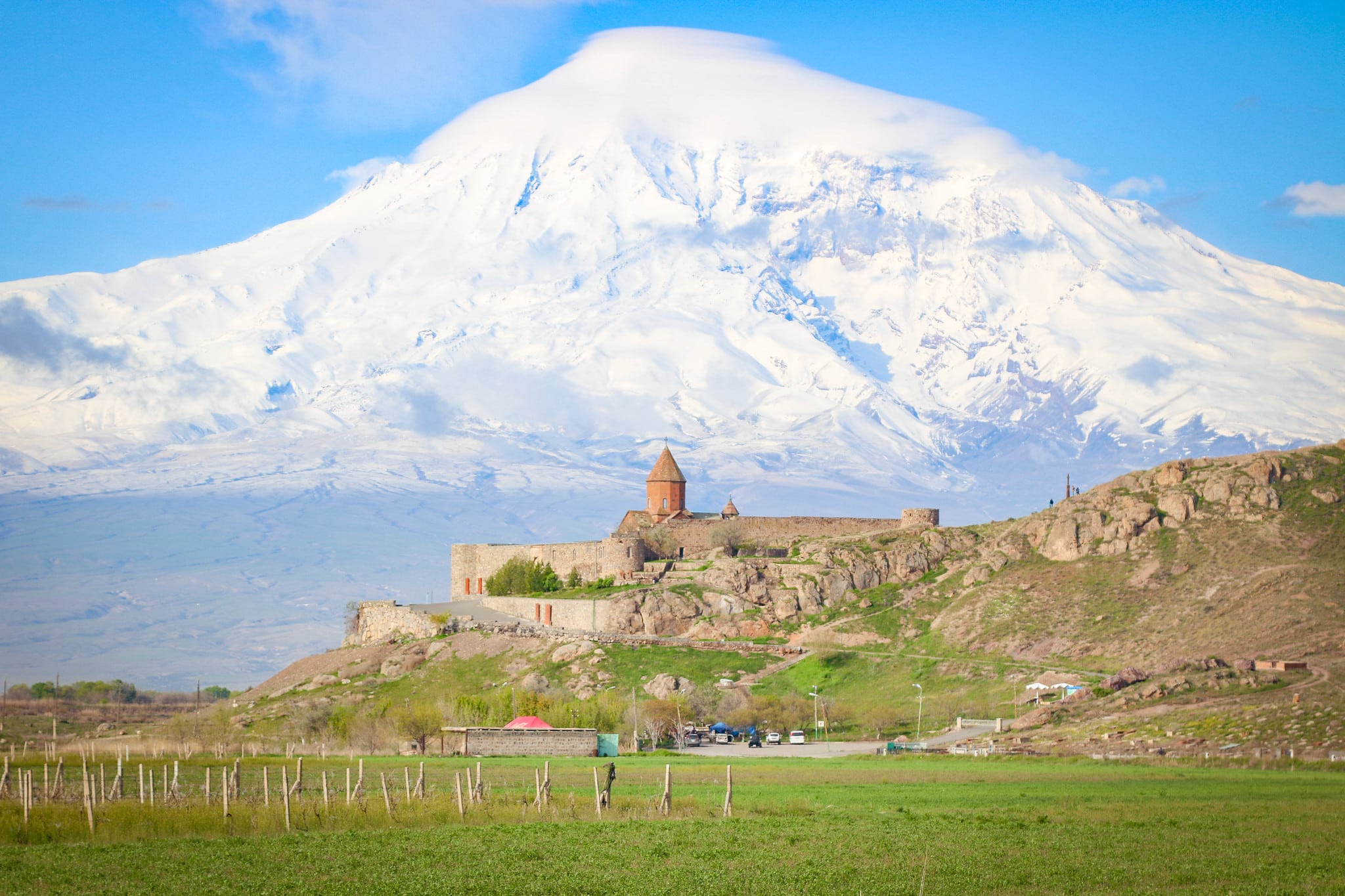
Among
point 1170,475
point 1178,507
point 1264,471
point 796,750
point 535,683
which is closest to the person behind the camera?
point 796,750

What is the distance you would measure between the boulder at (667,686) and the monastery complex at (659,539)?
1690cm

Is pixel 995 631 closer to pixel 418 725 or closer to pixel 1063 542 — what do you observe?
pixel 1063 542

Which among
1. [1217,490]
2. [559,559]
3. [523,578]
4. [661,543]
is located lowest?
[523,578]

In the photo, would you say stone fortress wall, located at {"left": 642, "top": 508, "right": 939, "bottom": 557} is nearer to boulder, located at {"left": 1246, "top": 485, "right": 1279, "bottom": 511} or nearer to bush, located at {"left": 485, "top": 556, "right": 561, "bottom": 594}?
bush, located at {"left": 485, "top": 556, "right": 561, "bottom": 594}

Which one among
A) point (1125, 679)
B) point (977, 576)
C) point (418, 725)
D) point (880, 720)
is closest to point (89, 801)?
point (418, 725)

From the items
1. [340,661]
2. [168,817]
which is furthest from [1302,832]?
[340,661]

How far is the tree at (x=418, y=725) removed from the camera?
60.7m

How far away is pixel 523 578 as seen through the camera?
92250mm

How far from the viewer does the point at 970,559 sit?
80375mm

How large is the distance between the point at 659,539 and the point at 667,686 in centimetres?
2443

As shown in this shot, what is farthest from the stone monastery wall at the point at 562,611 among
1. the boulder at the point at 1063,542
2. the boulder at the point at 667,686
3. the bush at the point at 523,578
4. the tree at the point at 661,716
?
the boulder at the point at 1063,542

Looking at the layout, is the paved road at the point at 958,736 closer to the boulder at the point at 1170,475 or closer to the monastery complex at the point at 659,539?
the boulder at the point at 1170,475

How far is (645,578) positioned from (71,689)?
6633 centimetres

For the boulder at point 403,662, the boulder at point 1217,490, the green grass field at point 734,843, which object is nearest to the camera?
the green grass field at point 734,843
